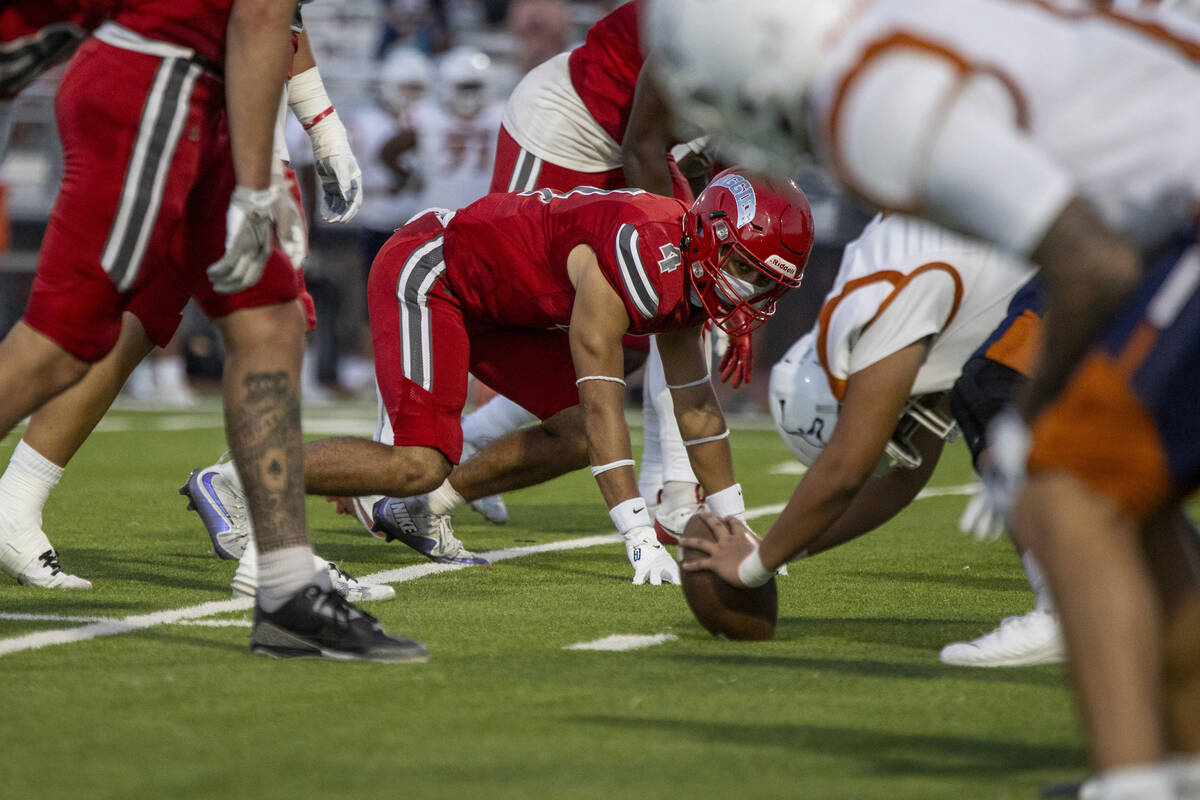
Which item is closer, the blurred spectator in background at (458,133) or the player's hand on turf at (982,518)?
the player's hand on turf at (982,518)

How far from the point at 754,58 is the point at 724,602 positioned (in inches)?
63.8

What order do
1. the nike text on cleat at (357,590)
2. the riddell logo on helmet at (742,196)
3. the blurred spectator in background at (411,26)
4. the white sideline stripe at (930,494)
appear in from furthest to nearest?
1. the blurred spectator in background at (411,26)
2. the white sideline stripe at (930,494)
3. the riddell logo on helmet at (742,196)
4. the nike text on cleat at (357,590)

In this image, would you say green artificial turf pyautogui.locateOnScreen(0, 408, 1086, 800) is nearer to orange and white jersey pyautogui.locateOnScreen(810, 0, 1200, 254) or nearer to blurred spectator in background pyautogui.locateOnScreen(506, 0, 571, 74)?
orange and white jersey pyautogui.locateOnScreen(810, 0, 1200, 254)

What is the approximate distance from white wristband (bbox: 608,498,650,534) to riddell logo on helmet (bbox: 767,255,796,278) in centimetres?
73

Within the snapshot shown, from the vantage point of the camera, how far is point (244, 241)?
3043 mm

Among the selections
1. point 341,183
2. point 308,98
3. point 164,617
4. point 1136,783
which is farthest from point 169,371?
point 1136,783

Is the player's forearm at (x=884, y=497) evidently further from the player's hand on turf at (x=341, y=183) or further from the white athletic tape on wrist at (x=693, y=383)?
the player's hand on turf at (x=341, y=183)

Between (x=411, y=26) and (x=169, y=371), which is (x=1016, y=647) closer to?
(x=169, y=371)

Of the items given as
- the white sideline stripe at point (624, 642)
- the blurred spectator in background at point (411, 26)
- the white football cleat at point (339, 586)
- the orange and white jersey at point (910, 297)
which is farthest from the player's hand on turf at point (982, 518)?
the blurred spectator in background at point (411, 26)

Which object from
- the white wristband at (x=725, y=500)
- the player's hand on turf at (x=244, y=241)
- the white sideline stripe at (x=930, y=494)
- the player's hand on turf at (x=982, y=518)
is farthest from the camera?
the white sideline stripe at (x=930, y=494)

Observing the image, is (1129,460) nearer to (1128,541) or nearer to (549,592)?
(1128,541)

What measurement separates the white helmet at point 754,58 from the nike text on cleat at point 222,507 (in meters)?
2.74

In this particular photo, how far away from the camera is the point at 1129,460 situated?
5.92ft

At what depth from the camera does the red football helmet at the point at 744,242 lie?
4.31m
